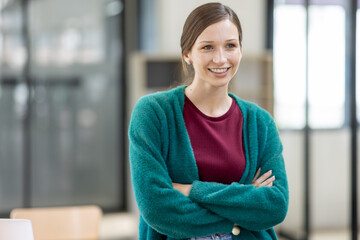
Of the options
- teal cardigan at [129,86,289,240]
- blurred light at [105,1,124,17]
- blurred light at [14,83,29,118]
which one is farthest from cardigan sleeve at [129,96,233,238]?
blurred light at [105,1,124,17]

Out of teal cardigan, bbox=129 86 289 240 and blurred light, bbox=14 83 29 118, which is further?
blurred light, bbox=14 83 29 118

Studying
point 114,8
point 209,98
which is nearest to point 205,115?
point 209,98

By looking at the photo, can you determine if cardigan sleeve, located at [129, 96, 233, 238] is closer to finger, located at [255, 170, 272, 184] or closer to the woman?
the woman

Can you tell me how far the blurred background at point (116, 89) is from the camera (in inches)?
175

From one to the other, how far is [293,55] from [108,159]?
2259 millimetres

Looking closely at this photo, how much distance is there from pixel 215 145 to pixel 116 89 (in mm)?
4070

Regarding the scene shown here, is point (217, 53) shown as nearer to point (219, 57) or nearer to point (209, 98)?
point (219, 57)

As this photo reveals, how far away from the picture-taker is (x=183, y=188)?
129 centimetres

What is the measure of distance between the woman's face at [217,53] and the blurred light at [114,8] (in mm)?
4131

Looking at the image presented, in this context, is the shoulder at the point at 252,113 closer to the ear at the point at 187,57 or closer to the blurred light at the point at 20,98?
the ear at the point at 187,57

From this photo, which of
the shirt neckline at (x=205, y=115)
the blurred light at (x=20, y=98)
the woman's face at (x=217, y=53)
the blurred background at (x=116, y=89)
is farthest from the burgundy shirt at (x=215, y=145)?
the blurred light at (x=20, y=98)

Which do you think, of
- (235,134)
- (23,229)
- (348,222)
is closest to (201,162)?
(235,134)

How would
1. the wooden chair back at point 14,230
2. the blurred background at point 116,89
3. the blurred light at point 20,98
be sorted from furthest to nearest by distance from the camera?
the blurred light at point 20,98 → the blurred background at point 116,89 → the wooden chair back at point 14,230

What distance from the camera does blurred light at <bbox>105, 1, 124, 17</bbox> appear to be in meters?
Result: 5.22
